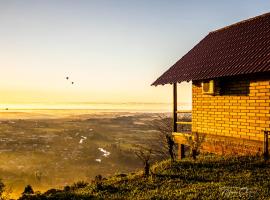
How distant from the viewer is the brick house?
44.4 feet

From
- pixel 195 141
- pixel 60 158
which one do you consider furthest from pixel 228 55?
pixel 60 158

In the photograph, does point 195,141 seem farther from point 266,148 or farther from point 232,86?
point 266,148

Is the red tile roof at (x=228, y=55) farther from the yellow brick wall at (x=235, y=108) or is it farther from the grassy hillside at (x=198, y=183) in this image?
the grassy hillside at (x=198, y=183)

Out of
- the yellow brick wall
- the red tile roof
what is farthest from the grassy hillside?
the red tile roof

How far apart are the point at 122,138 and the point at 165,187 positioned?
137 ft


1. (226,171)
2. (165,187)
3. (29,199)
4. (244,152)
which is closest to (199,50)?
(244,152)

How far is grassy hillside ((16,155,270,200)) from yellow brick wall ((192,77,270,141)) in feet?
4.22

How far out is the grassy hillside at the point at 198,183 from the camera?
33.9 ft

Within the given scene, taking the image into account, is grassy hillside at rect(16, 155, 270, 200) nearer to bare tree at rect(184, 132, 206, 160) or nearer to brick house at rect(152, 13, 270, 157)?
bare tree at rect(184, 132, 206, 160)

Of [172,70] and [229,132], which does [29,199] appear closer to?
[229,132]

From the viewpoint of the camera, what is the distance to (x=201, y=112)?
17.1 m

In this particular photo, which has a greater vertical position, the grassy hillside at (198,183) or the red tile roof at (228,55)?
the red tile roof at (228,55)

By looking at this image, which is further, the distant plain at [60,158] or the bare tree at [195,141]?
the distant plain at [60,158]

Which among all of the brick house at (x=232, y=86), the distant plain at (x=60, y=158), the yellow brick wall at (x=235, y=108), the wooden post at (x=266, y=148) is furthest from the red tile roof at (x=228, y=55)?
the distant plain at (x=60, y=158)
